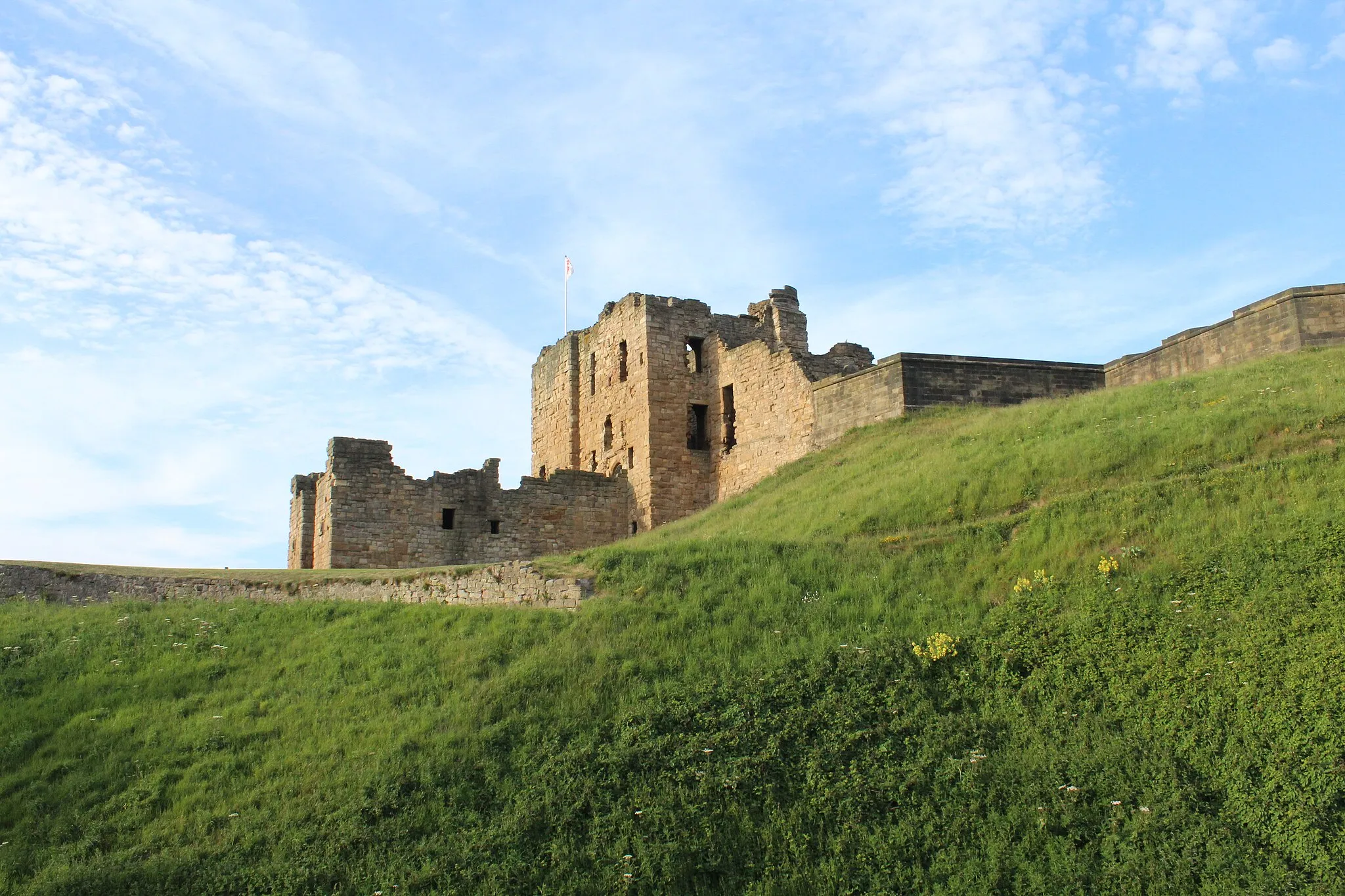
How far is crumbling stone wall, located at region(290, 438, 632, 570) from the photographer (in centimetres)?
2909

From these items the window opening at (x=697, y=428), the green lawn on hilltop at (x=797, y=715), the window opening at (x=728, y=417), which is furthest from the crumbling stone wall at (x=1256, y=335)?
the window opening at (x=697, y=428)

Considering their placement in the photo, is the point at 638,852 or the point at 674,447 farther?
the point at 674,447

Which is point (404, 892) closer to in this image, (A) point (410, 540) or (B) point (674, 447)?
(A) point (410, 540)

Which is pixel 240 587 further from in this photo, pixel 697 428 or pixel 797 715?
pixel 697 428

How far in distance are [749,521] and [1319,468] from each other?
965 cm

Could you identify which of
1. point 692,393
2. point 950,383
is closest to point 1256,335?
point 950,383

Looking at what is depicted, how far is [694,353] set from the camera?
32938 millimetres

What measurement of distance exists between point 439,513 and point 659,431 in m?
5.83

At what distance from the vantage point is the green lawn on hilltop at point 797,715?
1130 cm

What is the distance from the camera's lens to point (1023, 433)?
21.3 metres

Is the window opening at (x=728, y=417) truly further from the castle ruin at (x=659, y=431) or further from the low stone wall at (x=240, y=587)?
the low stone wall at (x=240, y=587)

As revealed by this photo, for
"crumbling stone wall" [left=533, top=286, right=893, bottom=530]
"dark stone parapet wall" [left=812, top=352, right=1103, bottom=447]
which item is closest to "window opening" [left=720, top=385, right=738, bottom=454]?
"crumbling stone wall" [left=533, top=286, right=893, bottom=530]

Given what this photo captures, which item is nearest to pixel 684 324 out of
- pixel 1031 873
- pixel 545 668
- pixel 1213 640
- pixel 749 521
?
pixel 749 521

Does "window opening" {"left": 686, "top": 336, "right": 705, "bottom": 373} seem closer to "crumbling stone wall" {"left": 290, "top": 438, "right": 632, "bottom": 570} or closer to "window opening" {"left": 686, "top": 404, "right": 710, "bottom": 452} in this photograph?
"window opening" {"left": 686, "top": 404, "right": 710, "bottom": 452}
